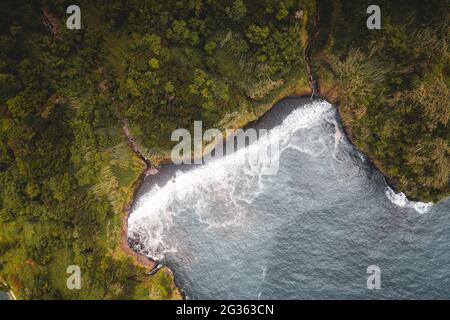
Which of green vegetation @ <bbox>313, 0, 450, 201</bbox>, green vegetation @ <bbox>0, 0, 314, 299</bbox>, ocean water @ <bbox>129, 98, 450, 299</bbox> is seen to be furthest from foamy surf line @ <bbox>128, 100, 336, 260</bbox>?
green vegetation @ <bbox>313, 0, 450, 201</bbox>

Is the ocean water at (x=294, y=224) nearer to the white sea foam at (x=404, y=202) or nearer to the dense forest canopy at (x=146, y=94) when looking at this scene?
the white sea foam at (x=404, y=202)

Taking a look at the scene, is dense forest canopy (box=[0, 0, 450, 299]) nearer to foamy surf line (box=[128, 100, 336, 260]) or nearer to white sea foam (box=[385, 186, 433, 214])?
white sea foam (box=[385, 186, 433, 214])

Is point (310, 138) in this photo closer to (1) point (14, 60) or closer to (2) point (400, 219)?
(2) point (400, 219)

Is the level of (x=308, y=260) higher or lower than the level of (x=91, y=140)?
lower

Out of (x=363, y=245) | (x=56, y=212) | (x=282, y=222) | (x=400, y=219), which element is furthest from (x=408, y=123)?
(x=56, y=212)

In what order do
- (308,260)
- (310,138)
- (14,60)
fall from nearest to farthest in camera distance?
(14,60) < (308,260) < (310,138)
